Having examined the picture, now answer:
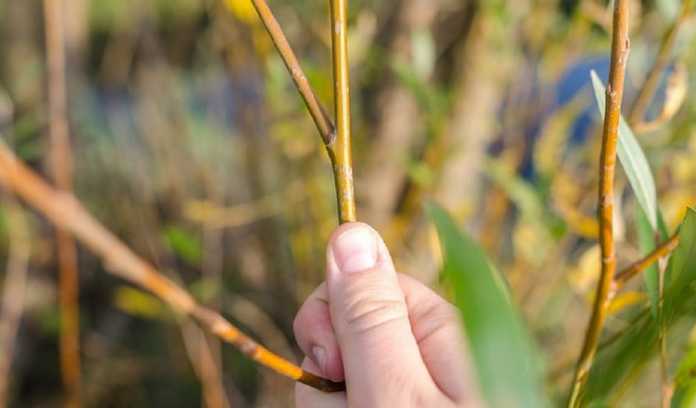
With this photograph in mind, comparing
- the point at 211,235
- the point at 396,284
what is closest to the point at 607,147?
the point at 396,284

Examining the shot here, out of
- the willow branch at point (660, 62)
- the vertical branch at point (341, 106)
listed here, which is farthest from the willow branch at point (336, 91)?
the willow branch at point (660, 62)

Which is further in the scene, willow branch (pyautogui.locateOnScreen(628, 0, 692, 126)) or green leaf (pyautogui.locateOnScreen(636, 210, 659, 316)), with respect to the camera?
willow branch (pyautogui.locateOnScreen(628, 0, 692, 126))

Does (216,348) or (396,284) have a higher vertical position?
(396,284)

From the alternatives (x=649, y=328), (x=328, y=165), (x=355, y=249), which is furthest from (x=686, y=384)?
(x=328, y=165)

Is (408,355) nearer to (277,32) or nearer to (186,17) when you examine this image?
(277,32)

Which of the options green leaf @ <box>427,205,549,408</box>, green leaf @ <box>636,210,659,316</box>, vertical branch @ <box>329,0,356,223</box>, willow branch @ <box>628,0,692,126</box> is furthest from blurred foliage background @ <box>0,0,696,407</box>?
green leaf @ <box>427,205,549,408</box>

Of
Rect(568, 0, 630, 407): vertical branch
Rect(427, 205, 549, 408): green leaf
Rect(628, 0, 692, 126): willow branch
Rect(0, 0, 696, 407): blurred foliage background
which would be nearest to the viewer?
Rect(427, 205, 549, 408): green leaf

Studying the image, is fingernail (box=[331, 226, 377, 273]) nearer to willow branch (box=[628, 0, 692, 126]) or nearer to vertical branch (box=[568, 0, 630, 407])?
vertical branch (box=[568, 0, 630, 407])
